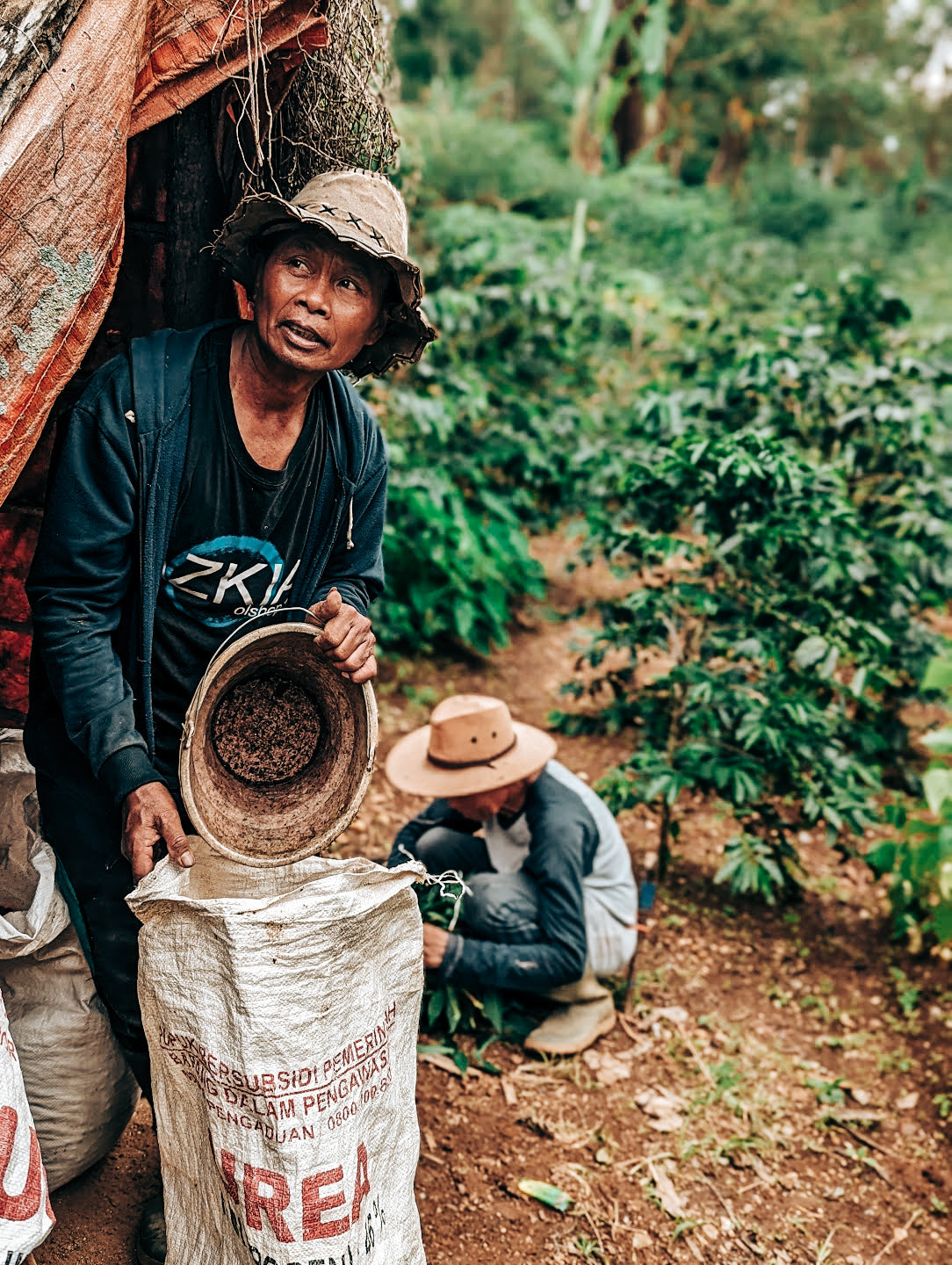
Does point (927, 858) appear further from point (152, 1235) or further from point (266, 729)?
point (152, 1235)

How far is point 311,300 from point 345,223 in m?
0.16

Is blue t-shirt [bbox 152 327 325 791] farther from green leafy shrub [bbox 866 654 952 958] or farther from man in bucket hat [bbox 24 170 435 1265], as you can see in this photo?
green leafy shrub [bbox 866 654 952 958]

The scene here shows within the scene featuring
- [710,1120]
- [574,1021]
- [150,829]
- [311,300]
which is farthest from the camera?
[574,1021]

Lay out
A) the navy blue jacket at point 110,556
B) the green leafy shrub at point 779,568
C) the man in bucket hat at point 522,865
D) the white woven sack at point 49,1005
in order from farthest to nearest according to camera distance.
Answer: the green leafy shrub at point 779,568 < the man in bucket hat at point 522,865 < the white woven sack at point 49,1005 < the navy blue jacket at point 110,556

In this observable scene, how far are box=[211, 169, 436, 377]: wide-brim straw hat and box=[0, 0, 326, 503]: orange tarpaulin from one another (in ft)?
0.80

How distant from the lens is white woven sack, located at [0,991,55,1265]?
1643 mm

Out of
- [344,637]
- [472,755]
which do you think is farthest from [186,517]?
[472,755]

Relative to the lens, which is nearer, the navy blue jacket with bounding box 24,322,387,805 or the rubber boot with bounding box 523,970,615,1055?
the navy blue jacket with bounding box 24,322,387,805

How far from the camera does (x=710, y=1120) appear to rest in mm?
2920

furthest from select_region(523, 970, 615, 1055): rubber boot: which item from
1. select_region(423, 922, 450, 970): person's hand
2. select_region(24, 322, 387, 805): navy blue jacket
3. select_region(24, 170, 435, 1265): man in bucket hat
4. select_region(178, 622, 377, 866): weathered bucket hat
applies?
select_region(24, 322, 387, 805): navy blue jacket

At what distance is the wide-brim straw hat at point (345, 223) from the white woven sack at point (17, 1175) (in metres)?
1.51

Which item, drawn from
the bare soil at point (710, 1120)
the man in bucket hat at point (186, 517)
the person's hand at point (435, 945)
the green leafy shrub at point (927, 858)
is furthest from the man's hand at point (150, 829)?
the green leafy shrub at point (927, 858)

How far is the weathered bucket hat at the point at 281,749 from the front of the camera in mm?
1938

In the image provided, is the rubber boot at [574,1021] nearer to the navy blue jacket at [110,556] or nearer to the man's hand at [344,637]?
the man's hand at [344,637]
